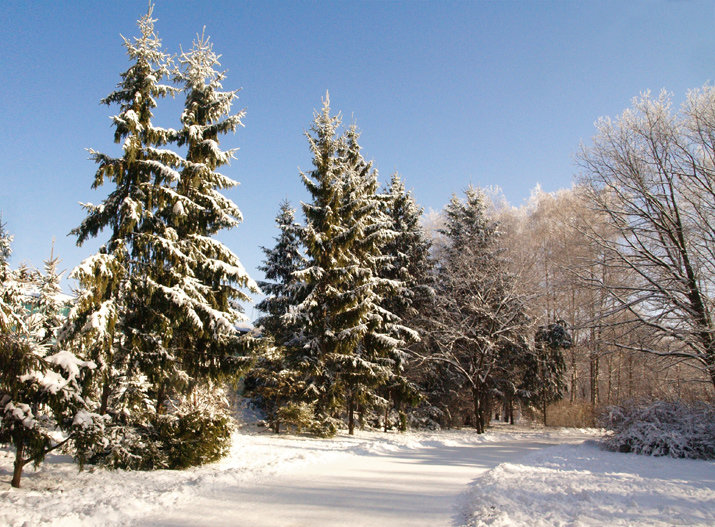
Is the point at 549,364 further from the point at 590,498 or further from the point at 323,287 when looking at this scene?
the point at 590,498

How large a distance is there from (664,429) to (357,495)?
1188 centimetres

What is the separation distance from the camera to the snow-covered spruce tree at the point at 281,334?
16.6 metres

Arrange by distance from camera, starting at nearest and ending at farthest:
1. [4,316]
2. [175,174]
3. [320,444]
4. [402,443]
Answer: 1. [4,316]
2. [175,174]
3. [320,444]
4. [402,443]

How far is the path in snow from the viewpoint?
5.60 meters

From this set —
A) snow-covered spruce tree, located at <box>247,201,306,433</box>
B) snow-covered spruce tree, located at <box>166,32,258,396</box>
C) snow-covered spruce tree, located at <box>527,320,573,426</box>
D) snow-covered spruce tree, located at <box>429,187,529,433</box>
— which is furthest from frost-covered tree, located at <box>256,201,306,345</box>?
snow-covered spruce tree, located at <box>527,320,573,426</box>

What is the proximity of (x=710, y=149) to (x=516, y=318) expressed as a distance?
13.9 meters

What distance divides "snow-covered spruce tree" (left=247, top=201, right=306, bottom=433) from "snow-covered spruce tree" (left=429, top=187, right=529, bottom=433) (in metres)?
8.16

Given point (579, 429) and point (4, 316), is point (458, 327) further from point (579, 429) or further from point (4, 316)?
point (4, 316)

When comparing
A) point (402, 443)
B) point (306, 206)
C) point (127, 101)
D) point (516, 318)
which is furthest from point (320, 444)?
point (516, 318)

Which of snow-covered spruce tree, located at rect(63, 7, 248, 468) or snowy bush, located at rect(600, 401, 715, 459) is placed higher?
snow-covered spruce tree, located at rect(63, 7, 248, 468)

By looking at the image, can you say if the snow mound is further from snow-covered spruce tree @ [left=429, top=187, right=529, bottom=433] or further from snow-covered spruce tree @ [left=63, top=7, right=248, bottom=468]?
snow-covered spruce tree @ [left=429, top=187, right=529, bottom=433]

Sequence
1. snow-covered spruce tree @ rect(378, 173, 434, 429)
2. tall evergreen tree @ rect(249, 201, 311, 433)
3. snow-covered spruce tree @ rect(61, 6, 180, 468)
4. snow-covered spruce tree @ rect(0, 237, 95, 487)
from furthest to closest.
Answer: snow-covered spruce tree @ rect(378, 173, 434, 429) < tall evergreen tree @ rect(249, 201, 311, 433) < snow-covered spruce tree @ rect(61, 6, 180, 468) < snow-covered spruce tree @ rect(0, 237, 95, 487)

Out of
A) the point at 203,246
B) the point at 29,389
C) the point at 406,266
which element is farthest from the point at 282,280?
the point at 29,389

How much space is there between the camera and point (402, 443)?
1524 cm
